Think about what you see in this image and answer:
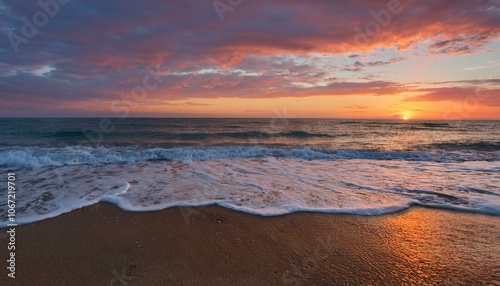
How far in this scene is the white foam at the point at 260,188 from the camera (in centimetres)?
586

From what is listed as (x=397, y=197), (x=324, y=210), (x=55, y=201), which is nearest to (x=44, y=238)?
(x=55, y=201)

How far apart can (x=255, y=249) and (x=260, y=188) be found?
345 cm

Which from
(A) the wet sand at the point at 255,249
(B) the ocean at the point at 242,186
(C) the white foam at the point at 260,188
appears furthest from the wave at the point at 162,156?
(A) the wet sand at the point at 255,249

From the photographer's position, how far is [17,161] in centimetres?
1106

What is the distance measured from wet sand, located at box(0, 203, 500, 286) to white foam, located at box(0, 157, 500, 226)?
21.7 inches

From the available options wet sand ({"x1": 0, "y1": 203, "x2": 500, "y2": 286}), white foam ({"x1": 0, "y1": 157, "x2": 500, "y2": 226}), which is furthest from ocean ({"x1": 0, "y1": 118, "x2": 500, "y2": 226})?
wet sand ({"x1": 0, "y1": 203, "x2": 500, "y2": 286})

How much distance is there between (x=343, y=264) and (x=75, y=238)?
13.9 ft

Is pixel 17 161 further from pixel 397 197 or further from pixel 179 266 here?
pixel 397 197

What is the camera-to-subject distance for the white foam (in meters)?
5.86

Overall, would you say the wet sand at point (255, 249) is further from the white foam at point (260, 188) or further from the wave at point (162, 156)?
the wave at point (162, 156)

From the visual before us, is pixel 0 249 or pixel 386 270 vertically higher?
pixel 386 270
